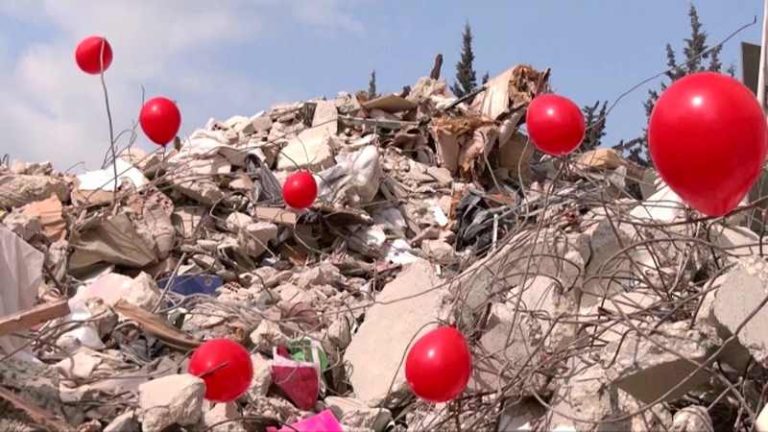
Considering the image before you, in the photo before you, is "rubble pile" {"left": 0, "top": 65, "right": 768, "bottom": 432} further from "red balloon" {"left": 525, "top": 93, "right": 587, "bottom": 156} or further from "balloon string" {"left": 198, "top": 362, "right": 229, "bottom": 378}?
"red balloon" {"left": 525, "top": 93, "right": 587, "bottom": 156}

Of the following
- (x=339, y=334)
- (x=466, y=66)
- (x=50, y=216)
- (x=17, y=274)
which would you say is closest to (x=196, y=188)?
(x=50, y=216)

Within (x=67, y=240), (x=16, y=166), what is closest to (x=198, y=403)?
(x=67, y=240)

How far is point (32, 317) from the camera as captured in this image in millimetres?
3971

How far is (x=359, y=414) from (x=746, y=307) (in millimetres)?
1933

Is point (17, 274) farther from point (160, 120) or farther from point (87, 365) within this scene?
point (160, 120)

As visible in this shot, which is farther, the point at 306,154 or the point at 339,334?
the point at 306,154

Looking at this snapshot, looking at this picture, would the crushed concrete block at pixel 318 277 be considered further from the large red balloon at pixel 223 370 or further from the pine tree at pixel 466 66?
the pine tree at pixel 466 66

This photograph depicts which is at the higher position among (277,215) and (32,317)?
(32,317)

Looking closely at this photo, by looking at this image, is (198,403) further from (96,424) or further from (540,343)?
(540,343)

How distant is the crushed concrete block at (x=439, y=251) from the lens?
800 cm

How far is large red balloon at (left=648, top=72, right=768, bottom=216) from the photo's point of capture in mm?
2701

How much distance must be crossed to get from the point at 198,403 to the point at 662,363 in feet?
6.12

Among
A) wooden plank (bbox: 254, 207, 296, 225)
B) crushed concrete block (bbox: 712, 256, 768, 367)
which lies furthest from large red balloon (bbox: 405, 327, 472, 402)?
wooden plank (bbox: 254, 207, 296, 225)

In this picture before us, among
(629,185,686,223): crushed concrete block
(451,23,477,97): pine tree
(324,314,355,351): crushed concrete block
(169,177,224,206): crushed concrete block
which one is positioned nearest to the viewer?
(629,185,686,223): crushed concrete block
